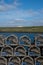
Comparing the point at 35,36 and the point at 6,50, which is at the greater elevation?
the point at 35,36

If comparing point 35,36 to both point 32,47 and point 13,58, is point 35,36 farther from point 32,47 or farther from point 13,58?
point 13,58

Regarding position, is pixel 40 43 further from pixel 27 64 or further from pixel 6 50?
pixel 6 50

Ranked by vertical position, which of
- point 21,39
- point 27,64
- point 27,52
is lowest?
point 27,64

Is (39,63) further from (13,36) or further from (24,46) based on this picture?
(13,36)

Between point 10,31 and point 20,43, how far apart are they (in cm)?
24

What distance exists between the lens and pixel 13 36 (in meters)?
2.47

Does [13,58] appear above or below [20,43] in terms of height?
below

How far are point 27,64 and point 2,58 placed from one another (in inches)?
15.4

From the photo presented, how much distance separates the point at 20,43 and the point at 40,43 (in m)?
0.30

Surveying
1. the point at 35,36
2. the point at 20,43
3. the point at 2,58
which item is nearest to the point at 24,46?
the point at 20,43

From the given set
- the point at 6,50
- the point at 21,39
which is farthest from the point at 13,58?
the point at 21,39

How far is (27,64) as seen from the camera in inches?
95.8

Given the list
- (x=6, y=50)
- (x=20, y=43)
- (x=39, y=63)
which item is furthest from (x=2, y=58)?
(x=39, y=63)

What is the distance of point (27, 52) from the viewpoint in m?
2.42
